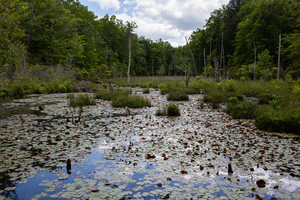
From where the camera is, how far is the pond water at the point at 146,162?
2.56m

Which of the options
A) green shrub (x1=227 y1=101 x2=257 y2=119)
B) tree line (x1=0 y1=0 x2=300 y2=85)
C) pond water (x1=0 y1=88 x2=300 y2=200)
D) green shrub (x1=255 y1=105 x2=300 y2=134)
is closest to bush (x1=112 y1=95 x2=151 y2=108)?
pond water (x1=0 y1=88 x2=300 y2=200)

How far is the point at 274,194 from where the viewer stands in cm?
247

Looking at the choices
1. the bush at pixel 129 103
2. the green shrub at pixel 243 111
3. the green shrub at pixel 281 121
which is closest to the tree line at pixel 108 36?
the bush at pixel 129 103

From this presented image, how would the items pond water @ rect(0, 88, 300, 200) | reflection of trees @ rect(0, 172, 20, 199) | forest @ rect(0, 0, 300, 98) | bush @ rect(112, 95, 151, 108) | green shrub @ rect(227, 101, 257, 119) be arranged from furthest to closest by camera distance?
forest @ rect(0, 0, 300, 98) < bush @ rect(112, 95, 151, 108) < green shrub @ rect(227, 101, 257, 119) < pond water @ rect(0, 88, 300, 200) < reflection of trees @ rect(0, 172, 20, 199)

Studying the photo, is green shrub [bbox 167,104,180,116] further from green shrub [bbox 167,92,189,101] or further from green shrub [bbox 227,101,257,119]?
green shrub [bbox 167,92,189,101]

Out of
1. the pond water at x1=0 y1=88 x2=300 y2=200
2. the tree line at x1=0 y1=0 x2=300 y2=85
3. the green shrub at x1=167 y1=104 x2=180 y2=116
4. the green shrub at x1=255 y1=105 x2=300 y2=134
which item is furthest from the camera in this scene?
the tree line at x1=0 y1=0 x2=300 y2=85

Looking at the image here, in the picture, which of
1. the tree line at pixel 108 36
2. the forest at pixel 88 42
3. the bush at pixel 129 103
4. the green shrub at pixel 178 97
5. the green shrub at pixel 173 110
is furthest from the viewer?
the tree line at pixel 108 36

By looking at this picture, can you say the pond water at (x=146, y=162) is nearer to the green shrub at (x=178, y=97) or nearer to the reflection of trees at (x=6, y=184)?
the reflection of trees at (x=6, y=184)

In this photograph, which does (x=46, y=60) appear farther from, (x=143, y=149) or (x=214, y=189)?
(x=214, y=189)

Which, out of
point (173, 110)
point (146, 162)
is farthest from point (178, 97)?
point (146, 162)

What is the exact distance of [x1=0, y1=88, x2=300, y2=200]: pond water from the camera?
256 centimetres

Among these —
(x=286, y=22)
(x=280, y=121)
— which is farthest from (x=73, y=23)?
(x=286, y=22)

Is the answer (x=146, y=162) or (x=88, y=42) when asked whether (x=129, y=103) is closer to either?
(x=146, y=162)

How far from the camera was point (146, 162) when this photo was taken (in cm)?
353
